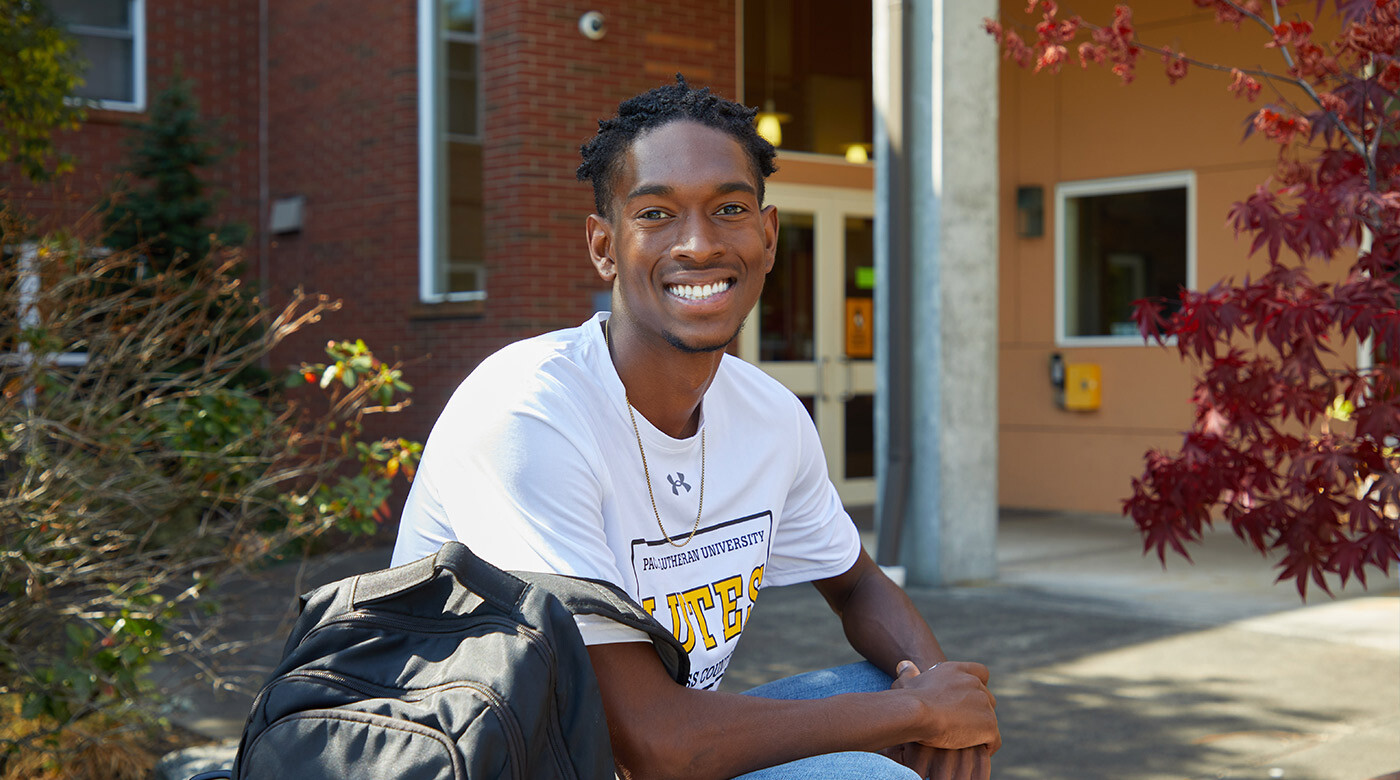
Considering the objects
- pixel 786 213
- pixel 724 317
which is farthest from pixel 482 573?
pixel 786 213

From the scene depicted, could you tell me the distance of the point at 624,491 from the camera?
2105mm

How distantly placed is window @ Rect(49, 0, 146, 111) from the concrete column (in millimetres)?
6697

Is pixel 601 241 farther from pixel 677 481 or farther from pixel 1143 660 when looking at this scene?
pixel 1143 660

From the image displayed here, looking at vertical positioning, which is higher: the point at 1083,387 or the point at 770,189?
the point at 770,189

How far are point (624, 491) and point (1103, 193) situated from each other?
8833 mm

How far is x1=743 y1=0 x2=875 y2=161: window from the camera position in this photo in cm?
992

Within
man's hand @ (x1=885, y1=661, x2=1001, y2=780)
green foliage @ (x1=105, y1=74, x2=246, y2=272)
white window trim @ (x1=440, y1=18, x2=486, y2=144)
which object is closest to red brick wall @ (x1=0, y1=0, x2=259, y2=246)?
green foliage @ (x1=105, y1=74, x2=246, y2=272)

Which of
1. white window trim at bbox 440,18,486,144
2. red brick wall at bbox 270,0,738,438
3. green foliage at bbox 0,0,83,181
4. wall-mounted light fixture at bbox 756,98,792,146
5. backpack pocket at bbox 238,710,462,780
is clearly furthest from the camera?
wall-mounted light fixture at bbox 756,98,792,146

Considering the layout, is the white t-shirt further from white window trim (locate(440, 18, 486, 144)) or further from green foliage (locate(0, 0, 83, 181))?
white window trim (locate(440, 18, 486, 144))

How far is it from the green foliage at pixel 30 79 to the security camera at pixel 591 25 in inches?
134

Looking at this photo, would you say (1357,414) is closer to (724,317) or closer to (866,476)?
(724,317)

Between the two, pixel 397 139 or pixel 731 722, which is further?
pixel 397 139

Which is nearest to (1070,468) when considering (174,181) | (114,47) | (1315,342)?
(174,181)

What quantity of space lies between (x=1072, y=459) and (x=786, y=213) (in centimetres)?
293
